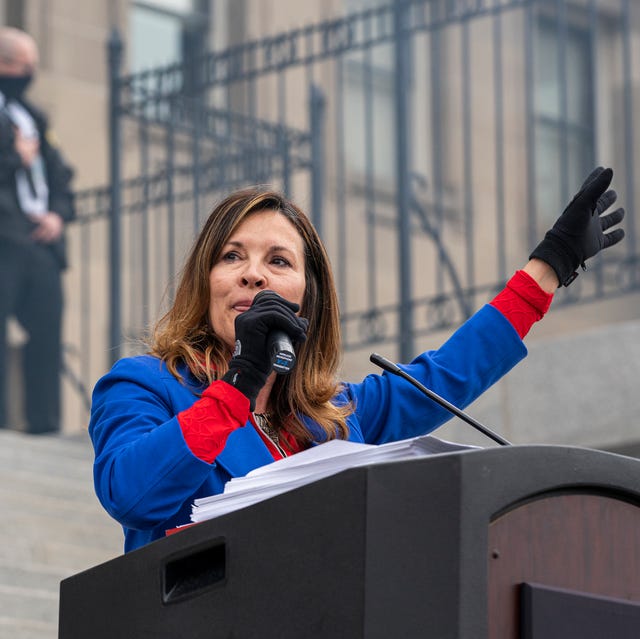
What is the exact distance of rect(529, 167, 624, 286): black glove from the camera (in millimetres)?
2510

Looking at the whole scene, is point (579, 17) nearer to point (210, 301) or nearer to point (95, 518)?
point (95, 518)

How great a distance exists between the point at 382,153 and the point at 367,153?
11.3 ft

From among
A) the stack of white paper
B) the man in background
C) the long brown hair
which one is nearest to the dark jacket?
the man in background

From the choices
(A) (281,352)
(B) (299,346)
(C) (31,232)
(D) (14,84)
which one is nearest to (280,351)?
(A) (281,352)

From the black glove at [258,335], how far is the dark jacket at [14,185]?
7019 mm

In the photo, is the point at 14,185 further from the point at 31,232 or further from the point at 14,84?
the point at 14,84

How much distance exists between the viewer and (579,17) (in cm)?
1443

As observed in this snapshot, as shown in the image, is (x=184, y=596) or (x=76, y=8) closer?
(x=184, y=596)

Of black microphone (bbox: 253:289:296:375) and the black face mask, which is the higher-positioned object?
the black face mask

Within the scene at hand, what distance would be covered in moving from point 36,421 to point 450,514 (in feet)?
27.3

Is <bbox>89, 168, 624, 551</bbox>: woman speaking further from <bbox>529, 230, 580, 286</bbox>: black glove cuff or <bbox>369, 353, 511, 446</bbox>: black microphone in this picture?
<bbox>369, 353, 511, 446</bbox>: black microphone

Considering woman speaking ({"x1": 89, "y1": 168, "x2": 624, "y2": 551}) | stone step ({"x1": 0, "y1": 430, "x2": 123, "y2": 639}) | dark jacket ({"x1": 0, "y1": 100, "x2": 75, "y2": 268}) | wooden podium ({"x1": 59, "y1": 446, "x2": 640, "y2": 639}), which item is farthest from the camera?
dark jacket ({"x1": 0, "y1": 100, "x2": 75, "y2": 268})

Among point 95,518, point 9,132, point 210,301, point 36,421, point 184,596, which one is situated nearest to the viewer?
point 184,596

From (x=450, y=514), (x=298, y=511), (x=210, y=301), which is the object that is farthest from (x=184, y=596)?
(x=210, y=301)
